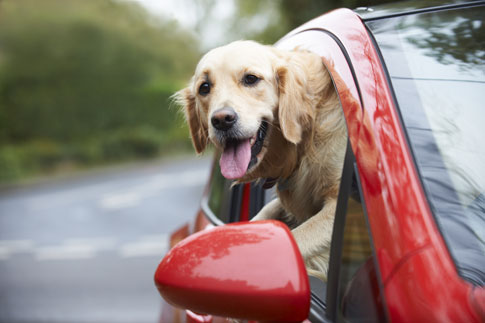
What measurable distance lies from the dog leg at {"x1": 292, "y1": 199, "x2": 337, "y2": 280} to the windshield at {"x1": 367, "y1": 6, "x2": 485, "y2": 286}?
0.30 m

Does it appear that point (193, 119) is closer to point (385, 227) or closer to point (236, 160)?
point (236, 160)

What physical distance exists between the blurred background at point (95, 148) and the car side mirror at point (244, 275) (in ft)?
15.3

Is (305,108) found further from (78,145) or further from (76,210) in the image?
(78,145)

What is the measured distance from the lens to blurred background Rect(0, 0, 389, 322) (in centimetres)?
720

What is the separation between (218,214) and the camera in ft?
7.79

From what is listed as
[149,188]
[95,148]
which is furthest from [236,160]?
[95,148]

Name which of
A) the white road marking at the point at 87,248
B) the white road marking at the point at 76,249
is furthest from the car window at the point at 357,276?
the white road marking at the point at 76,249

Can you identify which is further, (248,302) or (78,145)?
(78,145)

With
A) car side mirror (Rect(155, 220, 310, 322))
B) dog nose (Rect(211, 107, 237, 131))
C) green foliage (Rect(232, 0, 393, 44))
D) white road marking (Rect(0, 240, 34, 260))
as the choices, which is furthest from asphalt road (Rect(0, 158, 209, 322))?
car side mirror (Rect(155, 220, 310, 322))

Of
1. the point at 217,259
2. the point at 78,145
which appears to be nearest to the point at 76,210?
the point at 78,145

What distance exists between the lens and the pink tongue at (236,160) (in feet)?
5.54

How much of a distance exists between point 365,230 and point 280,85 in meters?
0.77

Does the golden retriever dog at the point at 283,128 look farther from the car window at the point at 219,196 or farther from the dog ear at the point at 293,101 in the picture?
the car window at the point at 219,196

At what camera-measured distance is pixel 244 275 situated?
121 cm
